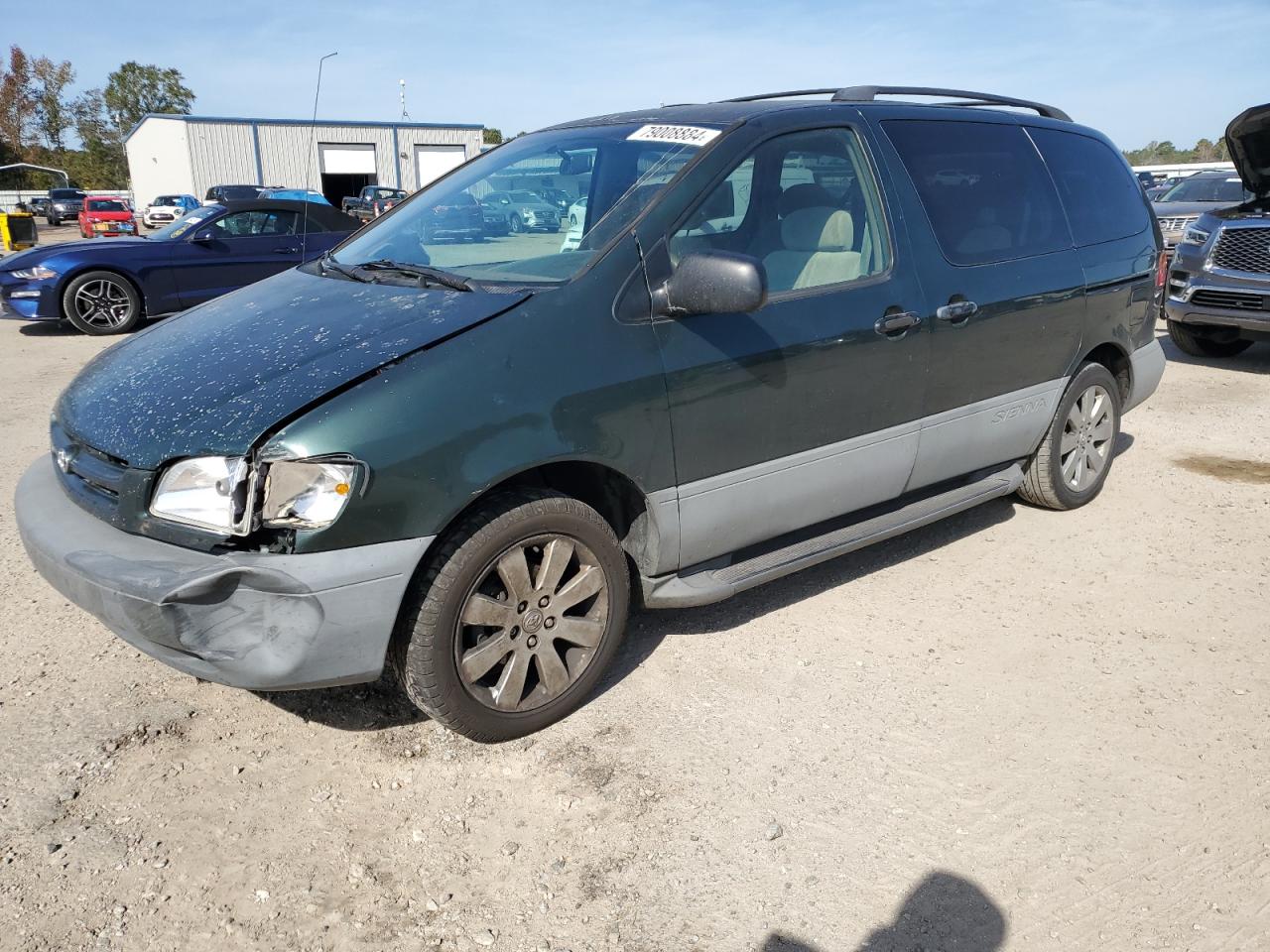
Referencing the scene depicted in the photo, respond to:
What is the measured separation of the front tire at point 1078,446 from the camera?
15.8ft

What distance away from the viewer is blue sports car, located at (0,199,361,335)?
10609 millimetres

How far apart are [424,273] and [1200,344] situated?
8635mm

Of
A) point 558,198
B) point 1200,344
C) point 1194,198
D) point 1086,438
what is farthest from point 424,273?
point 1194,198

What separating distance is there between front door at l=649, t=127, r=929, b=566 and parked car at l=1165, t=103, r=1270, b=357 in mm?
5965

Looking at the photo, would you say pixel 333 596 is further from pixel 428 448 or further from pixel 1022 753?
pixel 1022 753

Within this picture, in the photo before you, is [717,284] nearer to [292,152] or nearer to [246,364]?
[246,364]

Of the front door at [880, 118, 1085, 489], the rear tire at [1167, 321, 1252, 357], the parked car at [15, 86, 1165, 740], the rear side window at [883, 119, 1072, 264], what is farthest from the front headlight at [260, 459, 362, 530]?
the rear tire at [1167, 321, 1252, 357]

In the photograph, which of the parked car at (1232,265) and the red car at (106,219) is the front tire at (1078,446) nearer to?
the parked car at (1232,265)

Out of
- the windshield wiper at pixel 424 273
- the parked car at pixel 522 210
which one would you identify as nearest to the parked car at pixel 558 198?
the parked car at pixel 522 210

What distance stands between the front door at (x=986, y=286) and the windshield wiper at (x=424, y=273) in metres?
1.76

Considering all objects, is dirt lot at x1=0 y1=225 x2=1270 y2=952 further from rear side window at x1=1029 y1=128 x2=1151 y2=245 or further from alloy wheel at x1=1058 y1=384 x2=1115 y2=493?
rear side window at x1=1029 y1=128 x2=1151 y2=245

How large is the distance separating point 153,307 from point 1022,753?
10.6 meters

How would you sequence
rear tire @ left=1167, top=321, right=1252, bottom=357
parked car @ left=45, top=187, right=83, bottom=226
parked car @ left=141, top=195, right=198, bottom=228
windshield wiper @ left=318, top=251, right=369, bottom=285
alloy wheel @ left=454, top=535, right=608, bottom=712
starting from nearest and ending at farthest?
alloy wheel @ left=454, top=535, right=608, bottom=712
windshield wiper @ left=318, top=251, right=369, bottom=285
rear tire @ left=1167, top=321, right=1252, bottom=357
parked car @ left=141, top=195, right=198, bottom=228
parked car @ left=45, top=187, right=83, bottom=226

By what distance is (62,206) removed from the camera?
147 feet
